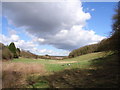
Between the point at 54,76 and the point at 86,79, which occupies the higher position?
the point at 54,76

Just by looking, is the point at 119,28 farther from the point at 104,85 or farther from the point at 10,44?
the point at 10,44

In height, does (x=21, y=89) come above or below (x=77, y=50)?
below

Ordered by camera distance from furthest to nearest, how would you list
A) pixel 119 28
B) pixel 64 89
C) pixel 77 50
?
1. pixel 77 50
2. pixel 119 28
3. pixel 64 89

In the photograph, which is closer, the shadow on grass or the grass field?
the shadow on grass

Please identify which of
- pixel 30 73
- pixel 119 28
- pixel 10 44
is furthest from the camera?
pixel 10 44

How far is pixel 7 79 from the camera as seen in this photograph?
33.4 feet

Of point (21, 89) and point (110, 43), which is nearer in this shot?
point (21, 89)

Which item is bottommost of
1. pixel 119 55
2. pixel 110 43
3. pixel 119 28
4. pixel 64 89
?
pixel 64 89

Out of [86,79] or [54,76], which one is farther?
[54,76]

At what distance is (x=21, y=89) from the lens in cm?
903

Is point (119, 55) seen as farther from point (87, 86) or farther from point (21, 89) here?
point (21, 89)

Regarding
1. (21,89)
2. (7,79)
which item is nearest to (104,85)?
(21,89)

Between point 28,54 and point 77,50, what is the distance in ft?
69.0

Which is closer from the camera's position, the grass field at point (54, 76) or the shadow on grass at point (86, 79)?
the shadow on grass at point (86, 79)
